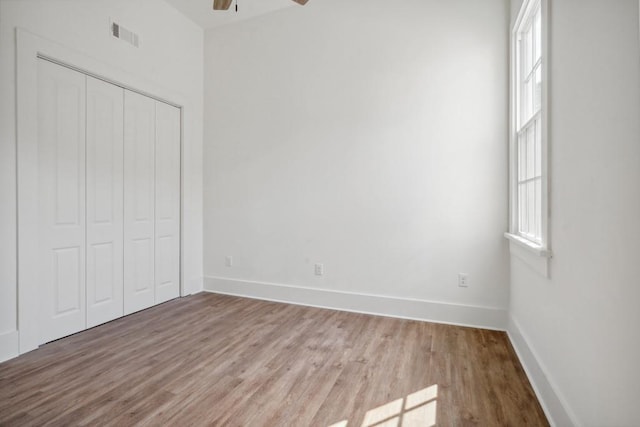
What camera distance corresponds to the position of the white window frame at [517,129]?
1751mm

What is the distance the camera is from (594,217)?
1.26 meters

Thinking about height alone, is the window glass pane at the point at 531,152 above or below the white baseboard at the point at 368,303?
above

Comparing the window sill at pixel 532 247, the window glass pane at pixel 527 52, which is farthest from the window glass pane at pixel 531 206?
the window glass pane at pixel 527 52

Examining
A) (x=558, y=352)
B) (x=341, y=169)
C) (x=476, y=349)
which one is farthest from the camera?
(x=341, y=169)

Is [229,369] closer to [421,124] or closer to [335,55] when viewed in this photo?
[421,124]

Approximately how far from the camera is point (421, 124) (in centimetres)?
314

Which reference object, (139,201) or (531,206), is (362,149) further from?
(139,201)

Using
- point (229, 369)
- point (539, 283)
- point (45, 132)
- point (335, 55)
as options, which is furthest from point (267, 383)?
point (335, 55)

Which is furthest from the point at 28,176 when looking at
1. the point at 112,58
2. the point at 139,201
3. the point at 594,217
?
the point at 594,217

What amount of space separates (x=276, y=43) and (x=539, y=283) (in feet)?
11.4

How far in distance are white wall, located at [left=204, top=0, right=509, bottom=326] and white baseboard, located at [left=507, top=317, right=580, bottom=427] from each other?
0.65 metres

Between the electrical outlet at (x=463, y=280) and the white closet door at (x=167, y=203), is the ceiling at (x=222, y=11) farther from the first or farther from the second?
the electrical outlet at (x=463, y=280)

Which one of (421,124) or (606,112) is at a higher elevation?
(421,124)

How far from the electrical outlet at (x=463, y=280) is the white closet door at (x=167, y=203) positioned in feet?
10.2
